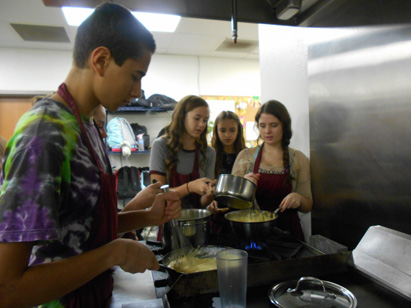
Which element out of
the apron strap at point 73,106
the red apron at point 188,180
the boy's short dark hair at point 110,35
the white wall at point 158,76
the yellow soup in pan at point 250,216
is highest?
the white wall at point 158,76

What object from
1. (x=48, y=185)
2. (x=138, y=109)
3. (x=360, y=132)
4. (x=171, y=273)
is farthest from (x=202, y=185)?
(x=138, y=109)

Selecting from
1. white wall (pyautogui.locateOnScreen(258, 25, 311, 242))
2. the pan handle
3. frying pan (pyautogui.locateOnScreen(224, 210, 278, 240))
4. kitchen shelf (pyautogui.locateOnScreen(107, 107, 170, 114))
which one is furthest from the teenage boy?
kitchen shelf (pyautogui.locateOnScreen(107, 107, 170, 114))

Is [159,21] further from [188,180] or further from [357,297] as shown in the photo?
[357,297]

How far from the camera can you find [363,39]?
1.45m

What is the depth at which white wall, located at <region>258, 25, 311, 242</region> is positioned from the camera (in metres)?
2.08

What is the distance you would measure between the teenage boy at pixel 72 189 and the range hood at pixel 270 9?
1.64 feet

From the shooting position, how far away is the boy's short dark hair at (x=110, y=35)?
2.34 ft

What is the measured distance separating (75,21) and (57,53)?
1.25 meters

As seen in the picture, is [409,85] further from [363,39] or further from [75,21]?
[75,21]

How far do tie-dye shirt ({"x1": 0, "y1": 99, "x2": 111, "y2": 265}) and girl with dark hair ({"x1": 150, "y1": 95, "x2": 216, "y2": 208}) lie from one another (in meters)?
1.29

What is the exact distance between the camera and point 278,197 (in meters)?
1.94

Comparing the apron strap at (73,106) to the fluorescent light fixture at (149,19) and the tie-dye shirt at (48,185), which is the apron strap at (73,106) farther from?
the fluorescent light fixture at (149,19)

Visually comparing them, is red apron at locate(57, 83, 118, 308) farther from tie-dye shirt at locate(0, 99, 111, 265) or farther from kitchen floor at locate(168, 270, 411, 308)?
kitchen floor at locate(168, 270, 411, 308)

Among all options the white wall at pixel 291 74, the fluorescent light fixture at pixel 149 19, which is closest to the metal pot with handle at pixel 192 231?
the white wall at pixel 291 74
